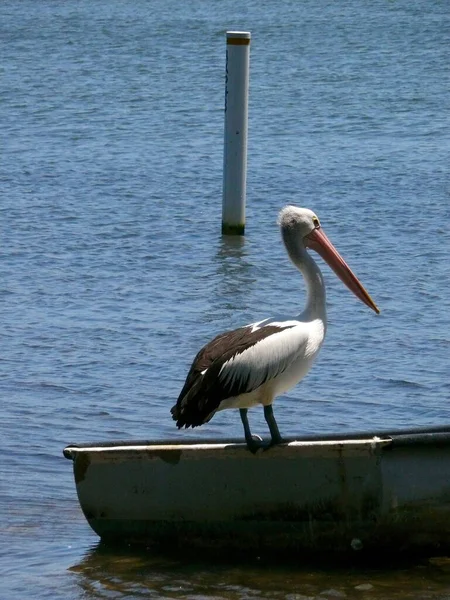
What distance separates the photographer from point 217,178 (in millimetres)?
12141

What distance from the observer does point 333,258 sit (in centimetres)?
522

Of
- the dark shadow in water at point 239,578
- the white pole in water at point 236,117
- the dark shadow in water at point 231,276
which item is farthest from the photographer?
the white pole in water at point 236,117

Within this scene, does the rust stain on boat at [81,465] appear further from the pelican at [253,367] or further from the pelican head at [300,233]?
the pelican head at [300,233]

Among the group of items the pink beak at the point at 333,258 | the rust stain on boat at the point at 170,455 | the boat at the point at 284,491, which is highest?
the pink beak at the point at 333,258

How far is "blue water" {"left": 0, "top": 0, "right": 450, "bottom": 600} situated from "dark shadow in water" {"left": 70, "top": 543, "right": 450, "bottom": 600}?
0.4 inches

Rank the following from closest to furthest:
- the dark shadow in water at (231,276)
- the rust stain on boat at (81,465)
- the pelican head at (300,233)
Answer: the rust stain on boat at (81,465) < the pelican head at (300,233) < the dark shadow in water at (231,276)

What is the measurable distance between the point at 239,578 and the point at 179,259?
5016 mm

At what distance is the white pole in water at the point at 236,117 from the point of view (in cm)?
938

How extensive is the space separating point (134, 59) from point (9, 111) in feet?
19.2

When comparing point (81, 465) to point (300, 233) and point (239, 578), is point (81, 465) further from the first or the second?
point (300, 233)

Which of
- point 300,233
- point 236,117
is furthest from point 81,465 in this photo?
point 236,117

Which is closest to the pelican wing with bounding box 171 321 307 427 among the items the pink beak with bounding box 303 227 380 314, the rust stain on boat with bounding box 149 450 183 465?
the rust stain on boat with bounding box 149 450 183 465

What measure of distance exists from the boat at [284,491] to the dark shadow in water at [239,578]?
60 mm

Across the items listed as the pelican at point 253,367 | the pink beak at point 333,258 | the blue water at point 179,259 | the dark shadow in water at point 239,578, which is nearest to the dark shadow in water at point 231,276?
the blue water at point 179,259
